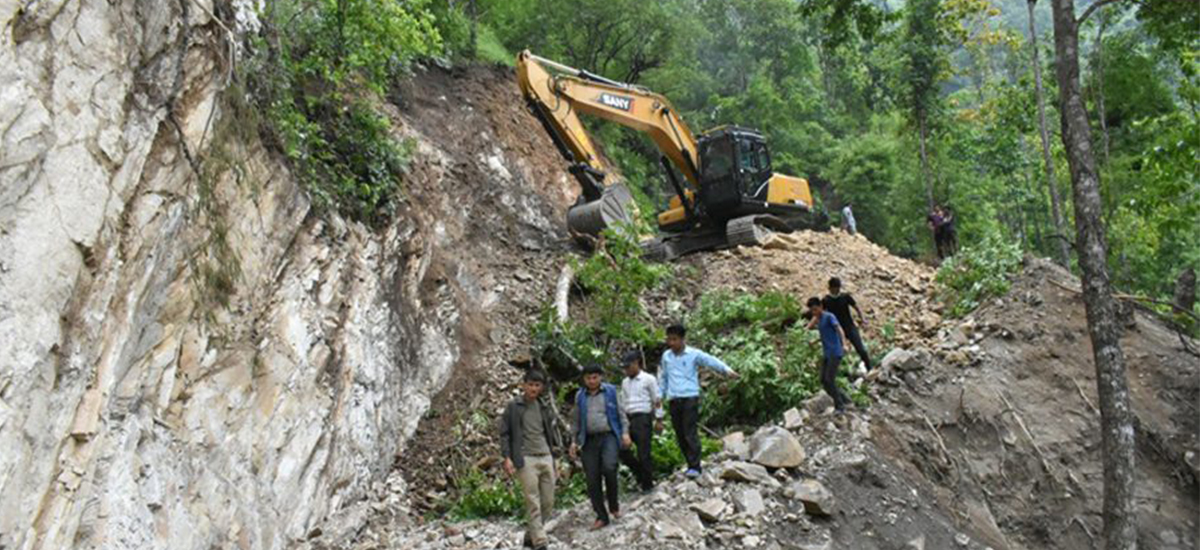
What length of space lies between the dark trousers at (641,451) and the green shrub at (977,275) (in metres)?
6.11

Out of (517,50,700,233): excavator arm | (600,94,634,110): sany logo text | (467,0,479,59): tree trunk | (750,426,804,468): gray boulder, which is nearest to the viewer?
(750,426,804,468): gray boulder

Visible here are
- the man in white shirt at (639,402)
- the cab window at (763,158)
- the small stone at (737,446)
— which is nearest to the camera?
the man in white shirt at (639,402)

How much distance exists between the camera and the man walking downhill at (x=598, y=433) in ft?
23.7

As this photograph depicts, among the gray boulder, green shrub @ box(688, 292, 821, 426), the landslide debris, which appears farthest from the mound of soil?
the gray boulder

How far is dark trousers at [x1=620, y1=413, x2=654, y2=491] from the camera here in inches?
301

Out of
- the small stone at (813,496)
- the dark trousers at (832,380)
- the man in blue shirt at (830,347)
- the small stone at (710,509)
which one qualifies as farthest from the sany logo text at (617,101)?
the small stone at (710,509)

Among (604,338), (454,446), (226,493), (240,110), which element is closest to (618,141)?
(604,338)

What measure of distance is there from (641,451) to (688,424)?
18.8 inches

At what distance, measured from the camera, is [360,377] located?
9.59m

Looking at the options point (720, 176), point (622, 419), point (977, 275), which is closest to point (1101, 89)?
point (977, 275)

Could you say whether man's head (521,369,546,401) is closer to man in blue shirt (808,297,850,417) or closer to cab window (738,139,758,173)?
man in blue shirt (808,297,850,417)

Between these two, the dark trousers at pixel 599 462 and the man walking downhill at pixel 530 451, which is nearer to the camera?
the man walking downhill at pixel 530 451

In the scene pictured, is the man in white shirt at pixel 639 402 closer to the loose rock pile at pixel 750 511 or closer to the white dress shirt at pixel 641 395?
the white dress shirt at pixel 641 395

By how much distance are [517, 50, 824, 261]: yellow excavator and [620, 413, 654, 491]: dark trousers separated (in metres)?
6.60
